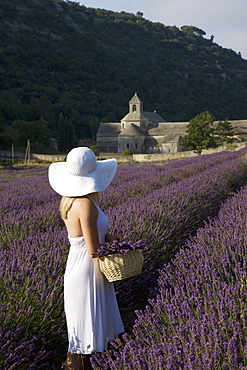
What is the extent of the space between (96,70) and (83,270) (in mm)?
110647

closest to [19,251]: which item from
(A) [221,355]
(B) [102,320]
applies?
(B) [102,320]

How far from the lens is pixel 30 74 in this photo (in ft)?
293

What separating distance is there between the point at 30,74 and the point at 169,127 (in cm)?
4228

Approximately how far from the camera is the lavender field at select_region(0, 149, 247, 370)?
155 centimetres

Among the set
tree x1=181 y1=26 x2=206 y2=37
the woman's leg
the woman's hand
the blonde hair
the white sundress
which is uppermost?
tree x1=181 y1=26 x2=206 y2=37

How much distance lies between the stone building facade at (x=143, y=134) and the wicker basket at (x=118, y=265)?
181 feet

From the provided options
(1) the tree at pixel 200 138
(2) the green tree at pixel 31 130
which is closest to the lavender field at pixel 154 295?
(1) the tree at pixel 200 138

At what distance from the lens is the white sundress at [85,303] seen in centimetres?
218

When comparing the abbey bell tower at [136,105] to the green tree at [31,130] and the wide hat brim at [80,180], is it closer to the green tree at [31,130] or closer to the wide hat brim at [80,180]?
the green tree at [31,130]

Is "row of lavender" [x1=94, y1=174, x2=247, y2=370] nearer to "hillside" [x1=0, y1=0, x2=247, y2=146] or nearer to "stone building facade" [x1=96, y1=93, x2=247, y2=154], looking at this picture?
"hillside" [x1=0, y1=0, x2=247, y2=146]

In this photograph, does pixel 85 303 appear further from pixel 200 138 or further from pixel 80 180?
pixel 200 138

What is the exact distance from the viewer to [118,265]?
6.96ft

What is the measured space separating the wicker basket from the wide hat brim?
40 cm

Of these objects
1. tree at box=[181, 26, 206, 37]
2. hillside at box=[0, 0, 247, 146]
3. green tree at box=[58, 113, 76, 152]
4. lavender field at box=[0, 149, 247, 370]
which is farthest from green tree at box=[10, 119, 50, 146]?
tree at box=[181, 26, 206, 37]
